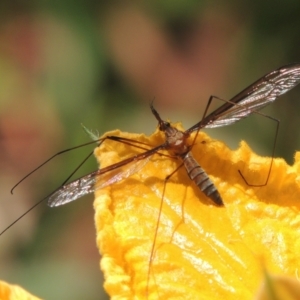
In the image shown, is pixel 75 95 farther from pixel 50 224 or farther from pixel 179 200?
pixel 179 200

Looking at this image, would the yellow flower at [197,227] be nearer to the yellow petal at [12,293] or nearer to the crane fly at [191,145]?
the crane fly at [191,145]

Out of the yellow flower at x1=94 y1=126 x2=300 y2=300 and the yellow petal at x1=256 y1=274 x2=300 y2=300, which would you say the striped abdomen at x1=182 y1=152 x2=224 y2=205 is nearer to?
the yellow flower at x1=94 y1=126 x2=300 y2=300

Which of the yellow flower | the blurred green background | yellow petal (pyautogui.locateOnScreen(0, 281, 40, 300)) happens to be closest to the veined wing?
the yellow flower

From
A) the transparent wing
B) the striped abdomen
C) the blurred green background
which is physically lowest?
the striped abdomen

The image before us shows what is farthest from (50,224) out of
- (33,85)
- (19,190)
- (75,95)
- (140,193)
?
(140,193)

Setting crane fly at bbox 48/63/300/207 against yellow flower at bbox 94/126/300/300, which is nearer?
yellow flower at bbox 94/126/300/300

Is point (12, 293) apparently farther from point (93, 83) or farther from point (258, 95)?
point (93, 83)

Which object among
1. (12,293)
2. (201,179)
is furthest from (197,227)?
(12,293)

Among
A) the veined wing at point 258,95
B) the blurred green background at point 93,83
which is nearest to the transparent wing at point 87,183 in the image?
the veined wing at point 258,95
